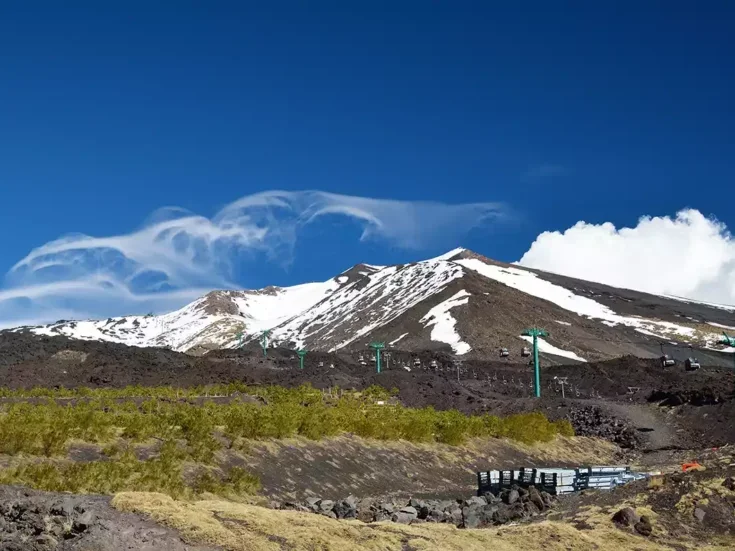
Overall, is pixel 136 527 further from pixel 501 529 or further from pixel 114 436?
pixel 114 436

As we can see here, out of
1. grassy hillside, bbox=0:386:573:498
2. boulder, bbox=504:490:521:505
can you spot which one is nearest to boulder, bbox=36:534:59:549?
grassy hillside, bbox=0:386:573:498

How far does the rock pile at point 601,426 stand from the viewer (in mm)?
56781

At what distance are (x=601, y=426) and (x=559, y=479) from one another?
38.3 metres

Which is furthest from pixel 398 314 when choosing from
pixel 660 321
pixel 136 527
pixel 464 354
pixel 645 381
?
pixel 136 527

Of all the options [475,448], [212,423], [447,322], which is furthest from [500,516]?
[447,322]

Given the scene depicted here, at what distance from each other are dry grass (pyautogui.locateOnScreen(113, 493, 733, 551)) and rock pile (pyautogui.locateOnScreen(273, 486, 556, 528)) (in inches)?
131

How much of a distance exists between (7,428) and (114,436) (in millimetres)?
4510

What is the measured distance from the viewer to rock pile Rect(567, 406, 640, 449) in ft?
186

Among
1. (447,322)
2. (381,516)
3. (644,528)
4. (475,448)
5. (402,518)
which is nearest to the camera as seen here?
(644,528)

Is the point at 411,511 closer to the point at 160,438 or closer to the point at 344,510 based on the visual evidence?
the point at 344,510

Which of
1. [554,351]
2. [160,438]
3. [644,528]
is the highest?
[554,351]

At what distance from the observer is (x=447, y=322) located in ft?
504

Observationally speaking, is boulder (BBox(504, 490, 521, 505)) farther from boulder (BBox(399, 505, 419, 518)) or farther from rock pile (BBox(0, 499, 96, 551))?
rock pile (BBox(0, 499, 96, 551))

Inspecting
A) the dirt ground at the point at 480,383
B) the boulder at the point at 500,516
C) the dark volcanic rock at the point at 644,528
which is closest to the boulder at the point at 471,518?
the boulder at the point at 500,516
